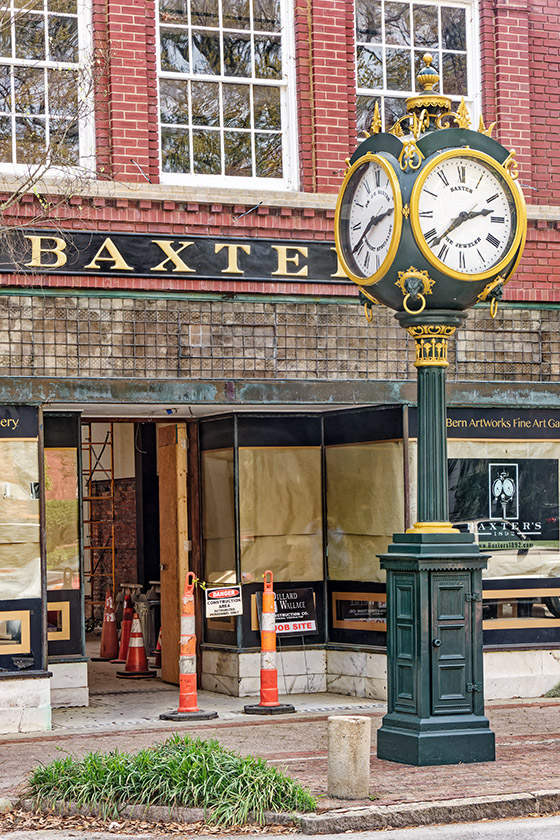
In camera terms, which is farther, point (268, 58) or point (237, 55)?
point (268, 58)

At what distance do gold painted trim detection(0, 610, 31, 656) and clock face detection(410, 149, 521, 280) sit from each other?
15.9 feet

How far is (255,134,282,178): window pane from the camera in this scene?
44.3ft

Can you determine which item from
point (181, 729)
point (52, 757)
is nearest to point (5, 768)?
point (52, 757)

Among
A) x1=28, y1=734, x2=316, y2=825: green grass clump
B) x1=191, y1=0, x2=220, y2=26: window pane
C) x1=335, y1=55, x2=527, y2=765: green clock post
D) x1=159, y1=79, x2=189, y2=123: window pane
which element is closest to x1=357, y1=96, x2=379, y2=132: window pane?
x1=191, y1=0, x2=220, y2=26: window pane

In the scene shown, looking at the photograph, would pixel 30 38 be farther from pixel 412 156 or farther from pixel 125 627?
pixel 125 627

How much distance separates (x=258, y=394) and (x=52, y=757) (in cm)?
415

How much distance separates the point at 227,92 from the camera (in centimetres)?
1346

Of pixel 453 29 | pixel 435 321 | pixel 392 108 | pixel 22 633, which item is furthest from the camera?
pixel 453 29

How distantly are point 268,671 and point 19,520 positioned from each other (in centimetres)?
269

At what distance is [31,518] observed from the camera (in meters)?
11.8

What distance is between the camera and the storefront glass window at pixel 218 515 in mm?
13719

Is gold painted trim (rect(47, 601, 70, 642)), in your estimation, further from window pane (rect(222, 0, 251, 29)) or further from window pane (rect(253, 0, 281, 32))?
window pane (rect(253, 0, 281, 32))

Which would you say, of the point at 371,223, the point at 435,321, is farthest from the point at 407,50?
the point at 435,321

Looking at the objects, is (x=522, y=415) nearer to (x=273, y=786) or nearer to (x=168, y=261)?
(x=168, y=261)
